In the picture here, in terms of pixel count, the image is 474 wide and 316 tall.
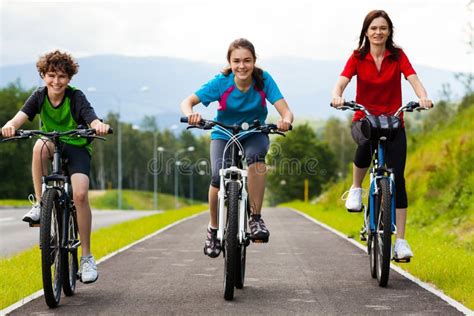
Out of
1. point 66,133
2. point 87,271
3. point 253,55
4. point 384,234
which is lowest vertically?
point 87,271

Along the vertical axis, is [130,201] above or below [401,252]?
below

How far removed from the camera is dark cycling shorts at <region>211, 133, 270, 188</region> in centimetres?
661

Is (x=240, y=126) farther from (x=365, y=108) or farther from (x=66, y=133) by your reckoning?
(x=66, y=133)

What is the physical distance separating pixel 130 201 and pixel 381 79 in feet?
322

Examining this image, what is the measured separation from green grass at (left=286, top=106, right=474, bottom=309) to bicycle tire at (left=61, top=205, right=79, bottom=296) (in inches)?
123

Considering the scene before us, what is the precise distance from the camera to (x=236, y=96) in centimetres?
665

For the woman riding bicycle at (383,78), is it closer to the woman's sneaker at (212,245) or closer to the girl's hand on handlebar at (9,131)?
the woman's sneaker at (212,245)

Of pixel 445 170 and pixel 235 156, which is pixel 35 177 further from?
pixel 445 170

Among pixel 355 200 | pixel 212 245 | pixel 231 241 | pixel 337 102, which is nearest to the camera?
pixel 231 241

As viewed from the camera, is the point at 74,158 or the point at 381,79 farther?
the point at 381,79

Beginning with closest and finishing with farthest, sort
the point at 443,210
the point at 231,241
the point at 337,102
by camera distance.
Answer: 1. the point at 231,241
2. the point at 337,102
3. the point at 443,210

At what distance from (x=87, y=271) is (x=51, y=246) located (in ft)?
2.38

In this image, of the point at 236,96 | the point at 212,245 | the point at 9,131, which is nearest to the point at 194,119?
the point at 236,96

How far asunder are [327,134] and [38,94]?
126595 millimetres
